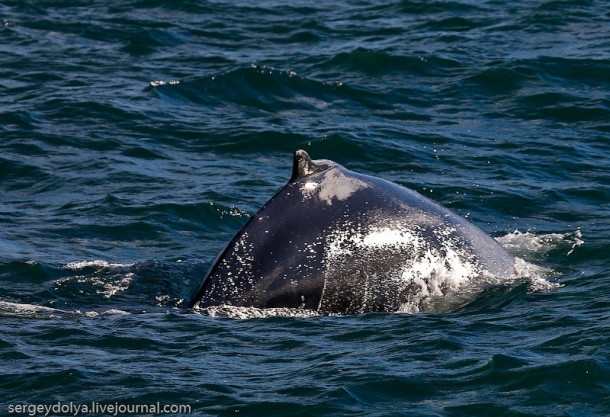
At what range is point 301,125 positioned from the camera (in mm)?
19734

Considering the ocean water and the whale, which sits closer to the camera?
the ocean water

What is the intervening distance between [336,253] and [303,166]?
2.38ft

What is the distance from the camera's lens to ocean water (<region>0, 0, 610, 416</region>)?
9.09 m

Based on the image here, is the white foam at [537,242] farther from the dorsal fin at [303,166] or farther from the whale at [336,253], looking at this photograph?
the dorsal fin at [303,166]

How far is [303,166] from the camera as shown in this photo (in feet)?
32.4

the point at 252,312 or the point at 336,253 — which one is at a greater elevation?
the point at 336,253

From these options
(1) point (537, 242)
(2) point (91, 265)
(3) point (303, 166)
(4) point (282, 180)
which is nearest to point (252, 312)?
(3) point (303, 166)

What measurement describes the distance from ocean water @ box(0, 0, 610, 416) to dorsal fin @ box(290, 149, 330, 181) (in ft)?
3.55

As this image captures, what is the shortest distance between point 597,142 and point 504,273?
855cm

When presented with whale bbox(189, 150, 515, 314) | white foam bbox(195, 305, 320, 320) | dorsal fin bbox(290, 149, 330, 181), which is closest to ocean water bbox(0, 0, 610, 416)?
white foam bbox(195, 305, 320, 320)

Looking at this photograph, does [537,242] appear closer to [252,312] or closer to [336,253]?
[336,253]

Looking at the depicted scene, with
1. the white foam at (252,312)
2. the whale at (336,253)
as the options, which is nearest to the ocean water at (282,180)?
the white foam at (252,312)

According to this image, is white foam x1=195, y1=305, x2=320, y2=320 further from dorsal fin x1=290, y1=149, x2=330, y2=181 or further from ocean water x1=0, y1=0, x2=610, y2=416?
dorsal fin x1=290, y1=149, x2=330, y2=181

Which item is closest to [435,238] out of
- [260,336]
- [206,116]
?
[260,336]
